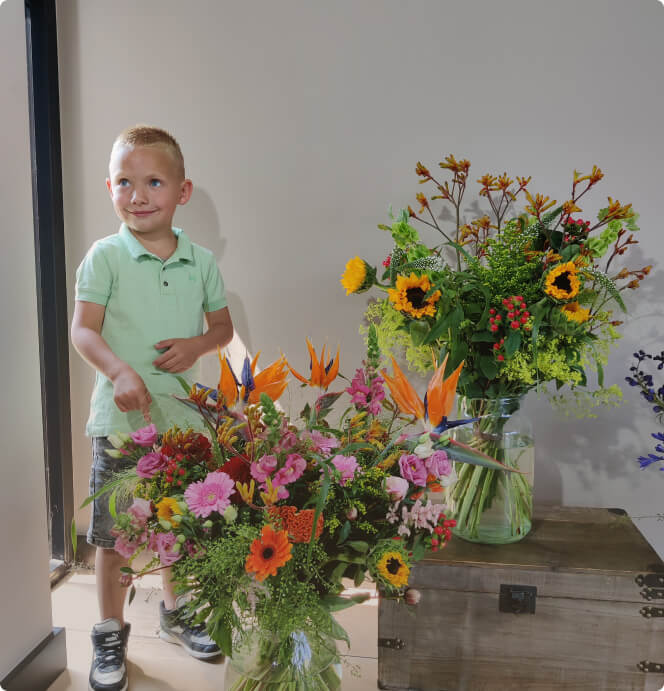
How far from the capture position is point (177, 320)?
1340 mm

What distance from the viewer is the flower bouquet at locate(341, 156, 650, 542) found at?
1.06 meters

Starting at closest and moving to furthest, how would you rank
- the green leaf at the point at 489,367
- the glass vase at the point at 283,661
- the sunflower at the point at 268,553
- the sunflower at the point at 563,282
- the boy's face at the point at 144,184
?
the sunflower at the point at 268,553 < the glass vase at the point at 283,661 < the sunflower at the point at 563,282 < the green leaf at the point at 489,367 < the boy's face at the point at 144,184

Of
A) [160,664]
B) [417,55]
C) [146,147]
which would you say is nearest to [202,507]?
[146,147]

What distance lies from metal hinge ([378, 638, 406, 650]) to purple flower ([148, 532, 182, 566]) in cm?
72

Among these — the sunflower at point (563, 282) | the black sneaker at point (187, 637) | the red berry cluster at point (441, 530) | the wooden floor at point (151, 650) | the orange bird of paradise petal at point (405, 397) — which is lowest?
the wooden floor at point (151, 650)

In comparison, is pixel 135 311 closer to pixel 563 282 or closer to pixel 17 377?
pixel 17 377

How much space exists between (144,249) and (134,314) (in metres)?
0.14

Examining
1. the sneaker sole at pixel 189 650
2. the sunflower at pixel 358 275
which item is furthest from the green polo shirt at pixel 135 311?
the sneaker sole at pixel 189 650

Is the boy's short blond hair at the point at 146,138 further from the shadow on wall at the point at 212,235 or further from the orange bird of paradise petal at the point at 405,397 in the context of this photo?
the orange bird of paradise petal at the point at 405,397

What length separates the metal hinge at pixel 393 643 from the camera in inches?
48.2

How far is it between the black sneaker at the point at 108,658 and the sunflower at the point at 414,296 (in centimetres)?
95

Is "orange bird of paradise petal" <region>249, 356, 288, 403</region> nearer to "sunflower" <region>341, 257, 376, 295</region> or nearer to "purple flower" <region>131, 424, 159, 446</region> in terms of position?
"purple flower" <region>131, 424, 159, 446</region>

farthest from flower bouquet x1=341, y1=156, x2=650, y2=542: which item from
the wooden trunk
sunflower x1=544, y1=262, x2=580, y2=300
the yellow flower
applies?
the yellow flower

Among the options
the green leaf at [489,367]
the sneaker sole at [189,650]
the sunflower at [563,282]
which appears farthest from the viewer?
the sneaker sole at [189,650]
